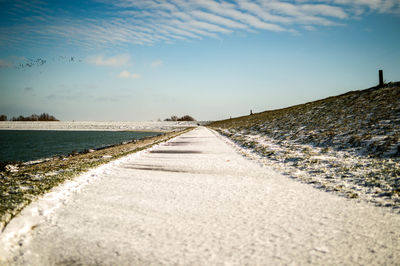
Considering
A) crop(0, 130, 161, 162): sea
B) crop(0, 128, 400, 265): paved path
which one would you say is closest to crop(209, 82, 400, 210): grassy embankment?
crop(0, 128, 400, 265): paved path

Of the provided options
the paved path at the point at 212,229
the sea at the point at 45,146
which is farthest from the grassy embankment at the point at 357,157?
the sea at the point at 45,146

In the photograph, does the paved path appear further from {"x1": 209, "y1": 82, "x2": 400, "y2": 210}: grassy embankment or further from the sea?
the sea

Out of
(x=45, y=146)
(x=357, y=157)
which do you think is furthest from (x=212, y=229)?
(x=45, y=146)

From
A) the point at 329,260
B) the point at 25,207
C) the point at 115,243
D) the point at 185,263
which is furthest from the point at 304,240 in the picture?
the point at 25,207

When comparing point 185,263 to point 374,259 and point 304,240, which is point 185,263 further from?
point 374,259

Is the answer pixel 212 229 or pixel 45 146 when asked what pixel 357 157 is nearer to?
pixel 212 229

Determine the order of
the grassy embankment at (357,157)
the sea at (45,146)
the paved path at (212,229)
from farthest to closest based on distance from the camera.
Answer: the sea at (45,146), the grassy embankment at (357,157), the paved path at (212,229)

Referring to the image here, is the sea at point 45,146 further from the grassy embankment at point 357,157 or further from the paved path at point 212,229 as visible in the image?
the grassy embankment at point 357,157

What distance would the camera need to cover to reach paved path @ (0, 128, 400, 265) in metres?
2.96

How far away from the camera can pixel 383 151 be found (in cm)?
938

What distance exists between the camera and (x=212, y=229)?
3709mm

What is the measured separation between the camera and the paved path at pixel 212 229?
2.96 m

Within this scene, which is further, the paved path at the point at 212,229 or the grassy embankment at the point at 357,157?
the grassy embankment at the point at 357,157

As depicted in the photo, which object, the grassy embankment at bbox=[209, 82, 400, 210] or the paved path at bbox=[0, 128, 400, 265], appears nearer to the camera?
the paved path at bbox=[0, 128, 400, 265]
